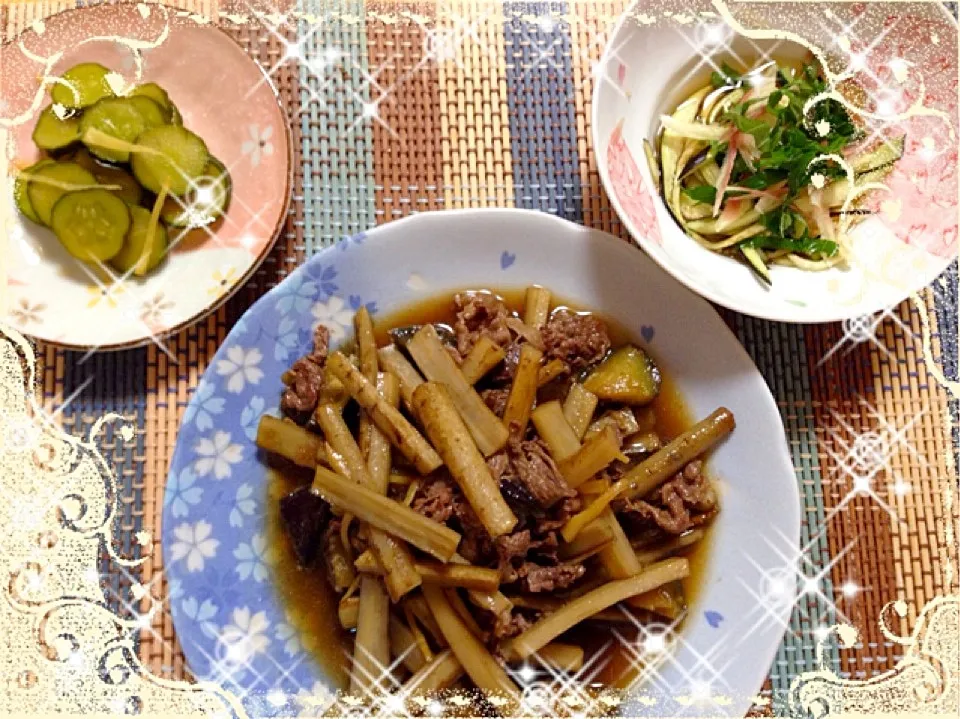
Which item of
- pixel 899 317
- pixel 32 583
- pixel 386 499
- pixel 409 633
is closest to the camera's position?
pixel 386 499

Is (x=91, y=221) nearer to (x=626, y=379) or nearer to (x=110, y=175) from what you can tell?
(x=110, y=175)

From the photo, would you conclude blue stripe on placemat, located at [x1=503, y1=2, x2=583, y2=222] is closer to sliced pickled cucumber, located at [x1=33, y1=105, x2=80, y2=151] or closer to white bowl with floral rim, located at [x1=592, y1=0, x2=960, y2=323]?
white bowl with floral rim, located at [x1=592, y1=0, x2=960, y2=323]

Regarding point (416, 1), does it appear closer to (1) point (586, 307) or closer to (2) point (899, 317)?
(1) point (586, 307)

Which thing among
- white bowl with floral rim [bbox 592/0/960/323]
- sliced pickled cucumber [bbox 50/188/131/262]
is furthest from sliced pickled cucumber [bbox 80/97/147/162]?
white bowl with floral rim [bbox 592/0/960/323]

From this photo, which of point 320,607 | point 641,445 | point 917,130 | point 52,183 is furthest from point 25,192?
point 917,130

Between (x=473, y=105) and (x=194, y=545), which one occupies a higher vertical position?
(x=473, y=105)

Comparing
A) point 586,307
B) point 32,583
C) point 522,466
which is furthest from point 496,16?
point 32,583

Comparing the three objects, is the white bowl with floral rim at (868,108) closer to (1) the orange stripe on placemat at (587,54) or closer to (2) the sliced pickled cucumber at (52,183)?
(1) the orange stripe on placemat at (587,54)

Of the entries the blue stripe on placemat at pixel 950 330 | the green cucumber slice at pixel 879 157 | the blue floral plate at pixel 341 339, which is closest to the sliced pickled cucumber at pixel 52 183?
the blue floral plate at pixel 341 339
